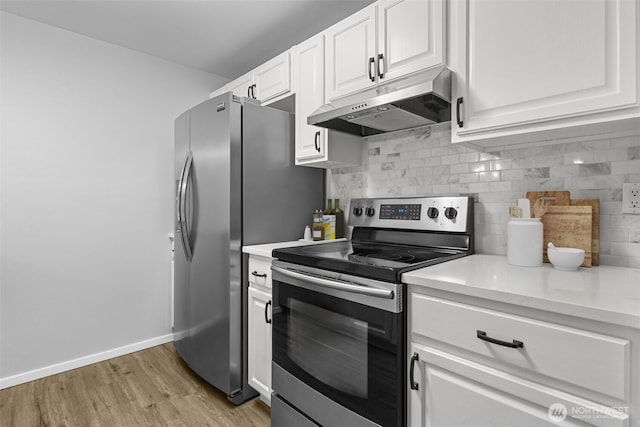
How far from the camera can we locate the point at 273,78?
7.57 feet

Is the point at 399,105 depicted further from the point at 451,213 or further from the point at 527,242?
the point at 527,242

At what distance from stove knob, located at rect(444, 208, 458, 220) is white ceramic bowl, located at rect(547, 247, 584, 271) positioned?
0.46 m

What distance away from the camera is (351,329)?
4.30ft

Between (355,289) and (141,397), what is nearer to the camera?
(355,289)

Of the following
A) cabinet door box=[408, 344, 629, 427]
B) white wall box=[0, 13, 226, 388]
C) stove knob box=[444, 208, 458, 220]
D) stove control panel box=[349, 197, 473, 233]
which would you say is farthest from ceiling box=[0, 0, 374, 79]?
cabinet door box=[408, 344, 629, 427]

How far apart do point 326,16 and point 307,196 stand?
3.96ft

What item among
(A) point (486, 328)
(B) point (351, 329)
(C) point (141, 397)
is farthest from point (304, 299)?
(C) point (141, 397)

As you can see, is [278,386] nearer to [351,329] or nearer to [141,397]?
[351,329]

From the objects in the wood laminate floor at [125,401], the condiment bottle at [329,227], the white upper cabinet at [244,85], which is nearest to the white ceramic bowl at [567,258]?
the condiment bottle at [329,227]

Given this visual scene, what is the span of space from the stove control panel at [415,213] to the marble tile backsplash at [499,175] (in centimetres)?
9

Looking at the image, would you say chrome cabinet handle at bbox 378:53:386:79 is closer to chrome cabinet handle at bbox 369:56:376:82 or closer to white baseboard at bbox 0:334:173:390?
chrome cabinet handle at bbox 369:56:376:82

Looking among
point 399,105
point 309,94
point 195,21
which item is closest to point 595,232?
point 399,105

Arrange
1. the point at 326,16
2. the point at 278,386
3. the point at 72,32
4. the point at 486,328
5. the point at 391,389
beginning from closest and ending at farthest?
the point at 486,328
the point at 391,389
the point at 278,386
the point at 326,16
the point at 72,32

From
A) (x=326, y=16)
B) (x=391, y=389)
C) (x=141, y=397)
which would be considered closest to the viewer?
(x=391, y=389)
